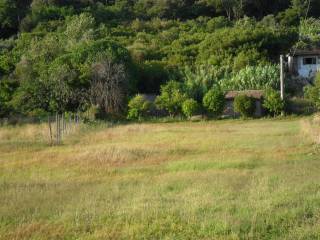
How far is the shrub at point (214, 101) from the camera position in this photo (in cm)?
4241

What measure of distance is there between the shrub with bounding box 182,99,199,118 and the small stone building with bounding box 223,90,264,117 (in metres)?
2.63

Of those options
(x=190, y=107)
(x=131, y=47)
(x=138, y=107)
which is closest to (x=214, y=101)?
(x=190, y=107)

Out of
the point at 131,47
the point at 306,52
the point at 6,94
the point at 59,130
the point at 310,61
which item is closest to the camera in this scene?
the point at 59,130

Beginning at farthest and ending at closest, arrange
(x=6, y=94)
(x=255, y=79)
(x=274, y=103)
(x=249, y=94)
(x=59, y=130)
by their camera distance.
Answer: (x=255, y=79) < (x=6, y=94) < (x=249, y=94) < (x=274, y=103) < (x=59, y=130)

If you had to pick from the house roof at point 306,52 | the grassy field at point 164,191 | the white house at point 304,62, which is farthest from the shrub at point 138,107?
the grassy field at point 164,191

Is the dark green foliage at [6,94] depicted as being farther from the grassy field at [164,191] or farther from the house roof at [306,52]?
the house roof at [306,52]

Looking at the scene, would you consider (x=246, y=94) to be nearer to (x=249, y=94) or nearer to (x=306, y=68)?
(x=249, y=94)

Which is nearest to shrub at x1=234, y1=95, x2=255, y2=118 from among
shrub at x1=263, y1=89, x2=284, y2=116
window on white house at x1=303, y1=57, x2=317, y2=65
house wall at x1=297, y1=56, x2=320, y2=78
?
shrub at x1=263, y1=89, x2=284, y2=116

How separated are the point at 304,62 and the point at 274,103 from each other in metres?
16.2

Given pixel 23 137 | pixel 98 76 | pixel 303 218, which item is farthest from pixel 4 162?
pixel 98 76

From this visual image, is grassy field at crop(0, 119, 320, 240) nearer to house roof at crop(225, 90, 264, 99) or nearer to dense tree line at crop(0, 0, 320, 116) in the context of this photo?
house roof at crop(225, 90, 264, 99)

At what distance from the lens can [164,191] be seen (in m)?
12.9

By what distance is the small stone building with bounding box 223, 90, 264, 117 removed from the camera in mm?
43000

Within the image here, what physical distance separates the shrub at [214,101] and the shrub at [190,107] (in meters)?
0.74
